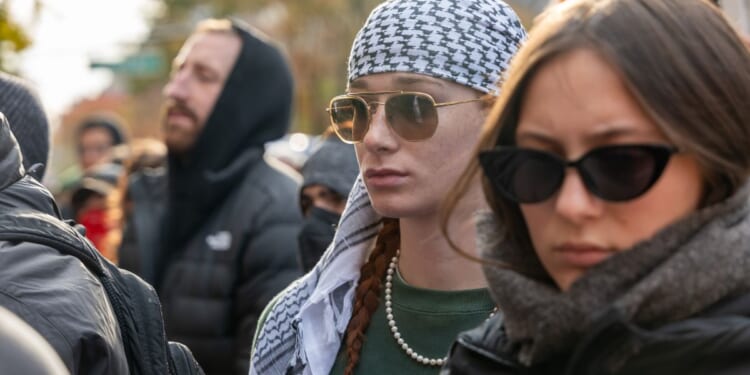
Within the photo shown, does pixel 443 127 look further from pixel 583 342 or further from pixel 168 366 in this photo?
pixel 583 342

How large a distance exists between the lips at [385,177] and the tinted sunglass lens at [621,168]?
4.06 feet

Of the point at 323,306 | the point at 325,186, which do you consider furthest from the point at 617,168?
the point at 325,186

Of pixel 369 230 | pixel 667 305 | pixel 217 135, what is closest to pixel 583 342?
pixel 667 305

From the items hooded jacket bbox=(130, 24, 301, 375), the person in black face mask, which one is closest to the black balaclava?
hooded jacket bbox=(130, 24, 301, 375)

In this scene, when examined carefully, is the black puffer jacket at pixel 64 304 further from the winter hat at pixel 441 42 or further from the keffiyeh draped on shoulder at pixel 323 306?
the winter hat at pixel 441 42

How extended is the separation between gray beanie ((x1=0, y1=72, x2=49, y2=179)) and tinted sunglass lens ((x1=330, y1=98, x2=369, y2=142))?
1.07 m

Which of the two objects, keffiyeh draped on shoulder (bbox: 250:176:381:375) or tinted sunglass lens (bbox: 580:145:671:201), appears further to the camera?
keffiyeh draped on shoulder (bbox: 250:176:381:375)

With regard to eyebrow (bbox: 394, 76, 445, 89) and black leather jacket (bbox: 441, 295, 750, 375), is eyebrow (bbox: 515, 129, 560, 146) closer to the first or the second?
black leather jacket (bbox: 441, 295, 750, 375)

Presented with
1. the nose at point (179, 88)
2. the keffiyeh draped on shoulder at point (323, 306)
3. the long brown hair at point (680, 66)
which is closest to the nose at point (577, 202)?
the long brown hair at point (680, 66)

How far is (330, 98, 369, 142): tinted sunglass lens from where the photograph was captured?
3.41 meters

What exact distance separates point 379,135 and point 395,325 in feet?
1.42

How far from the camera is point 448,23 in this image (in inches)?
136

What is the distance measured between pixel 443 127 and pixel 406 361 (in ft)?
1.74

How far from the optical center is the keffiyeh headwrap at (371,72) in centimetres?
341
